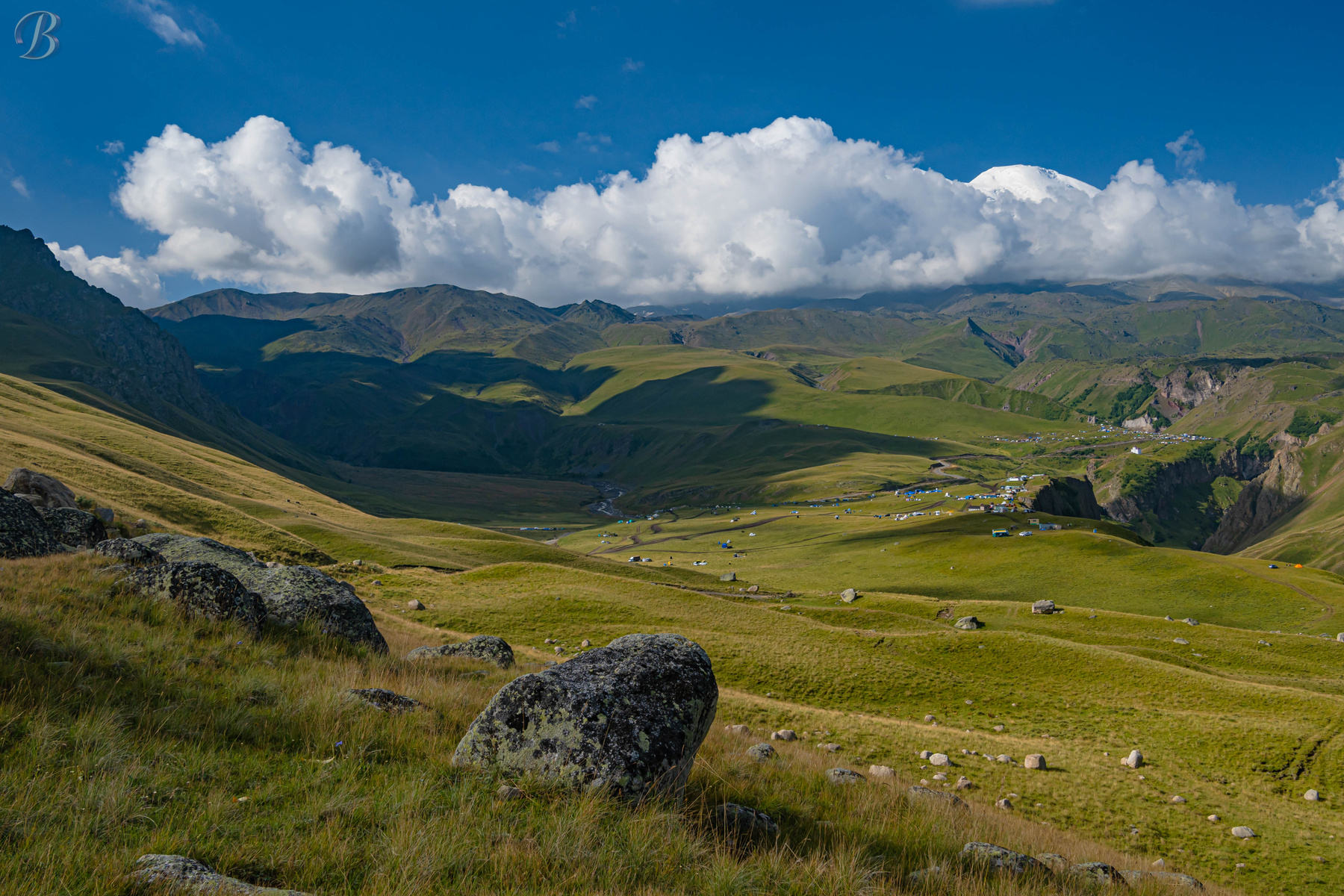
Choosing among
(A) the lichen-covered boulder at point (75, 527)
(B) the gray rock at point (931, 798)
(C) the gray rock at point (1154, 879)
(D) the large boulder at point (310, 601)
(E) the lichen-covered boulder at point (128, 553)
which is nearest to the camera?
(C) the gray rock at point (1154, 879)

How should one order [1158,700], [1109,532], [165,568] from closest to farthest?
[165,568]
[1158,700]
[1109,532]

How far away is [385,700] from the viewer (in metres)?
11.2

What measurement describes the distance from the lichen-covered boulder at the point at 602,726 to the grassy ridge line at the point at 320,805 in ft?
1.20

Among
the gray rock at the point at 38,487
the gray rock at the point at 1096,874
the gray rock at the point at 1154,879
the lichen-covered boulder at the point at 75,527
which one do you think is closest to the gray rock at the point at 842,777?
the gray rock at the point at 1096,874

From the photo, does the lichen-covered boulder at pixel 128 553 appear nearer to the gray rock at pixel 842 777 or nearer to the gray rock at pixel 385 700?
the gray rock at pixel 385 700

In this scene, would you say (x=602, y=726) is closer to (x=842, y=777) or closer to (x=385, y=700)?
(x=385, y=700)

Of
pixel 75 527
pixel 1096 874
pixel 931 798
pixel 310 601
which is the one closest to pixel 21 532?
pixel 75 527

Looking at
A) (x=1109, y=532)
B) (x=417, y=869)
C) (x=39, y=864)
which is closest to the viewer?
(x=39, y=864)

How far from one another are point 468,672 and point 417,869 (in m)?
11.5

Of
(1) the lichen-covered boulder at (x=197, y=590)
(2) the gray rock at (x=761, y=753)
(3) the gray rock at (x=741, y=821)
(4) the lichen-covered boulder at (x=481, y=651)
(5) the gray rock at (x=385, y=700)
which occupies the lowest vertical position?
(4) the lichen-covered boulder at (x=481, y=651)

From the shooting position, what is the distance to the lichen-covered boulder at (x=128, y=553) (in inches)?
635

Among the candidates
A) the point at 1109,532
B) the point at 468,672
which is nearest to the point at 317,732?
the point at 468,672

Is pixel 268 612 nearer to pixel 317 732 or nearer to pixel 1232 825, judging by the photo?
pixel 317 732

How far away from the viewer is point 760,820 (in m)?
9.27
